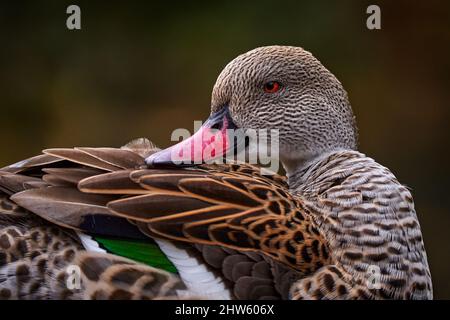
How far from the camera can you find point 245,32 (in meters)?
5.39

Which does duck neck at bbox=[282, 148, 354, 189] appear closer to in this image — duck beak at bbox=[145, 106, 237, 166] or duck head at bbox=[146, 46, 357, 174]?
duck head at bbox=[146, 46, 357, 174]

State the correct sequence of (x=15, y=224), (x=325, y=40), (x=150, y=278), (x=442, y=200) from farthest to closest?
1. (x=325, y=40)
2. (x=442, y=200)
3. (x=15, y=224)
4. (x=150, y=278)

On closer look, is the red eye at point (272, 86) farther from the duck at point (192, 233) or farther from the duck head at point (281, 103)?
the duck at point (192, 233)

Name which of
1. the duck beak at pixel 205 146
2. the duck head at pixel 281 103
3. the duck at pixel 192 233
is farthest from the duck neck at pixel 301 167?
A: the duck beak at pixel 205 146

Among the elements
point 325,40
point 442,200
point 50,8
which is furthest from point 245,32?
point 442,200

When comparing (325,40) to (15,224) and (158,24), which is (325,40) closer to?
(158,24)

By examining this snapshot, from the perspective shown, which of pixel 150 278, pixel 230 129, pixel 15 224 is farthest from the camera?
pixel 230 129

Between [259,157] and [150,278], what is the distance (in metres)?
0.68

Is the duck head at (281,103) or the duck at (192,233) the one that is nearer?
the duck at (192,233)

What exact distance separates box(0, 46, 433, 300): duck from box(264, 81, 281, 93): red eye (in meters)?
0.36

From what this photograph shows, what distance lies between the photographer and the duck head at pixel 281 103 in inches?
95.0

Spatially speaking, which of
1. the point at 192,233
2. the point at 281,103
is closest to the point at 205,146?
the point at 281,103

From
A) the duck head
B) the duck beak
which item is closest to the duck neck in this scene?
the duck head
